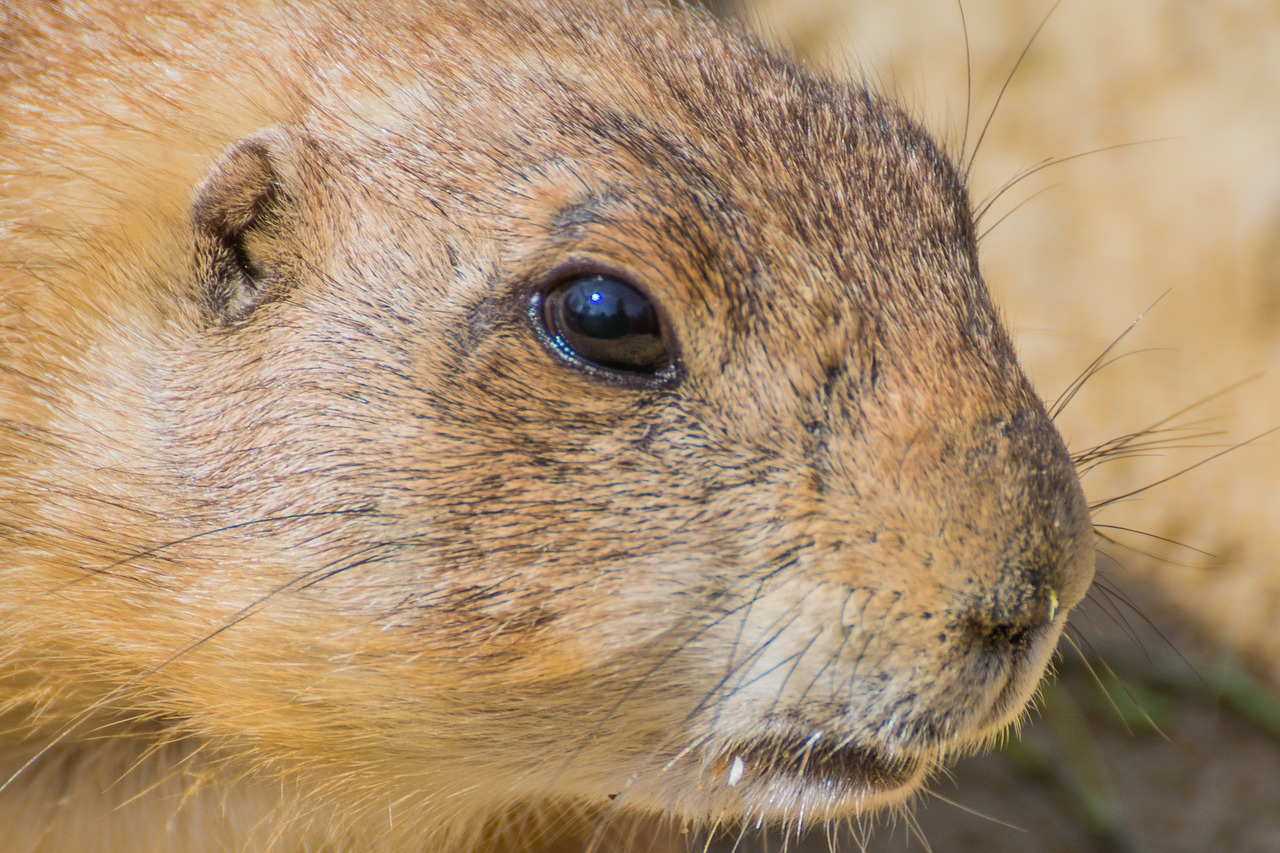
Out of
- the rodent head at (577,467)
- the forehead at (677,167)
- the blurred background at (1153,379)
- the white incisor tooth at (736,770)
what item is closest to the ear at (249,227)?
the rodent head at (577,467)

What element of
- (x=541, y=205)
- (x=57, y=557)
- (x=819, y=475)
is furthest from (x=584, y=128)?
(x=57, y=557)

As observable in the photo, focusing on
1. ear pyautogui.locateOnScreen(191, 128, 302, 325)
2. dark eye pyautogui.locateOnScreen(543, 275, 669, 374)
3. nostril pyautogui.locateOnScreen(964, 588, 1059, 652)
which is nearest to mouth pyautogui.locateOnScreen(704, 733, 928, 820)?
nostril pyautogui.locateOnScreen(964, 588, 1059, 652)

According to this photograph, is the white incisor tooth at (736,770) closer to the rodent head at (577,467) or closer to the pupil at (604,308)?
the rodent head at (577,467)

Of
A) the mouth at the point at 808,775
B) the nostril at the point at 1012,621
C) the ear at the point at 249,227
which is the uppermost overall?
the ear at the point at 249,227

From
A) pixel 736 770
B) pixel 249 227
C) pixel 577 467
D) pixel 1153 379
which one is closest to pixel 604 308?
pixel 577 467

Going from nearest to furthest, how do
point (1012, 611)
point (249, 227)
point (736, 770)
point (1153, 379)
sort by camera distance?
point (1012, 611), point (736, 770), point (249, 227), point (1153, 379)

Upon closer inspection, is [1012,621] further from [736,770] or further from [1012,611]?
[736,770]

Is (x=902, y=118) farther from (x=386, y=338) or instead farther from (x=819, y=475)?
(x=386, y=338)
